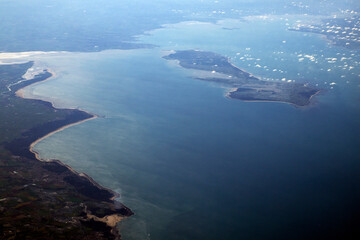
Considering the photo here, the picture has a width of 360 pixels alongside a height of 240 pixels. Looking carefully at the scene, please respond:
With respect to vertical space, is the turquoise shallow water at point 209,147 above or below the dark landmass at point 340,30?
below

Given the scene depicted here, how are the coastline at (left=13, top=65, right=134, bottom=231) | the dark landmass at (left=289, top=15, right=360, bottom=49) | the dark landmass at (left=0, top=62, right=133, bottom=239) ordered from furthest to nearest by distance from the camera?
the dark landmass at (left=289, top=15, right=360, bottom=49), the coastline at (left=13, top=65, right=134, bottom=231), the dark landmass at (left=0, top=62, right=133, bottom=239)

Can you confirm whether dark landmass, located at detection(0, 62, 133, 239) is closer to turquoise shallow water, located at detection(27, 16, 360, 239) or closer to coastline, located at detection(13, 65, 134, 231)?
coastline, located at detection(13, 65, 134, 231)

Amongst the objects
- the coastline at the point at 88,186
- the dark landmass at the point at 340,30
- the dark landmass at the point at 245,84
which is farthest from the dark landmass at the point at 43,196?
the dark landmass at the point at 340,30

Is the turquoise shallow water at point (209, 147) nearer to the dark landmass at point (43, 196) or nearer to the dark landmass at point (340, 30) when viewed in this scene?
the dark landmass at point (43, 196)

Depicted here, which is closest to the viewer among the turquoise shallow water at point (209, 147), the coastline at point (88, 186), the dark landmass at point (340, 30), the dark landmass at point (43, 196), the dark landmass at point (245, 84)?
the dark landmass at point (43, 196)

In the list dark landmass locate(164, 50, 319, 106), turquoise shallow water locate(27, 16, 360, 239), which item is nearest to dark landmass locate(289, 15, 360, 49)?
turquoise shallow water locate(27, 16, 360, 239)

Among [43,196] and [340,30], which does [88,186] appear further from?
[340,30]

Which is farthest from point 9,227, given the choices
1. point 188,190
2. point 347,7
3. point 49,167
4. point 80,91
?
point 347,7

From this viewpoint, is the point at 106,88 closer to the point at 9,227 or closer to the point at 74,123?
the point at 74,123
